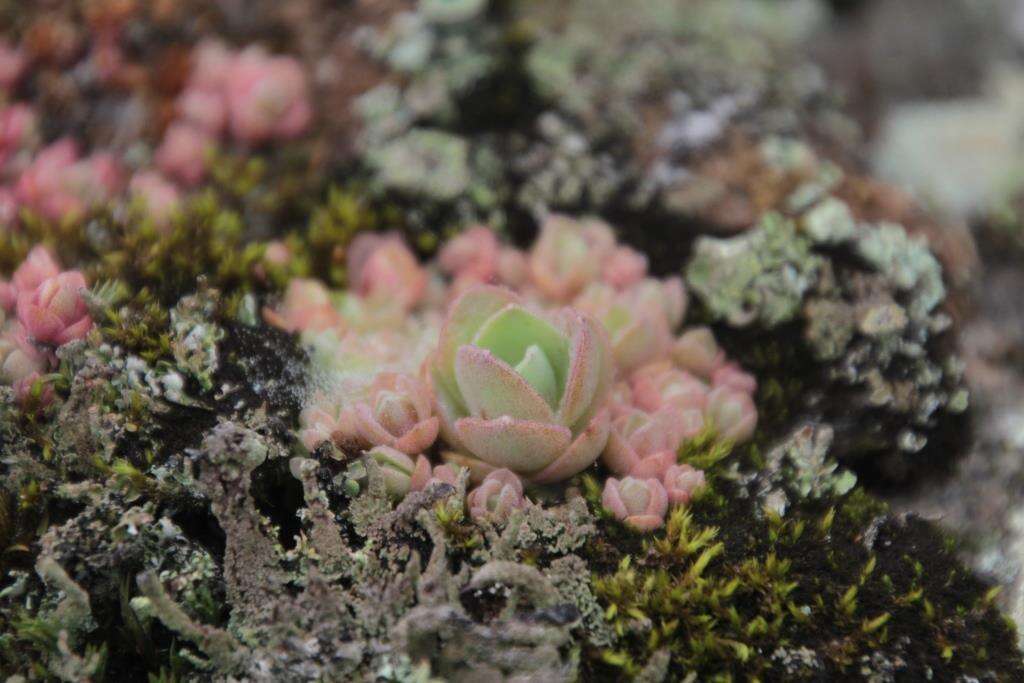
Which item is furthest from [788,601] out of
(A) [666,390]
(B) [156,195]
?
(B) [156,195]

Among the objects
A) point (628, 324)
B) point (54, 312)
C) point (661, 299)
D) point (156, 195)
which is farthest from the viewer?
point (156, 195)

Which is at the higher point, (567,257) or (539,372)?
(539,372)

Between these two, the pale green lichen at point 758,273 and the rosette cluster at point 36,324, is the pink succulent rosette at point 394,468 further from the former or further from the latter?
the pale green lichen at point 758,273

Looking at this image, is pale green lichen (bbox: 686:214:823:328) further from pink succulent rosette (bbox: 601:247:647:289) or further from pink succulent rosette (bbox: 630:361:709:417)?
pink succulent rosette (bbox: 630:361:709:417)

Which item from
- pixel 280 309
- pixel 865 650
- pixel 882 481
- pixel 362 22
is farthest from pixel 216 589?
pixel 362 22

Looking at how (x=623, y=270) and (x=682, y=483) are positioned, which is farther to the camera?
(x=623, y=270)

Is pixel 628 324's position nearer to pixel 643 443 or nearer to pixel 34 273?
pixel 643 443

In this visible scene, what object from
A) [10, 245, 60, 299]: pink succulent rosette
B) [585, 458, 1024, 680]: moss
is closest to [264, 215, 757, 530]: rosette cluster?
[585, 458, 1024, 680]: moss
